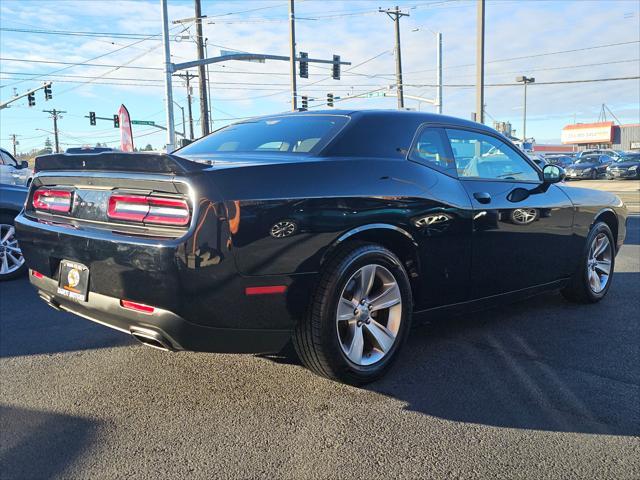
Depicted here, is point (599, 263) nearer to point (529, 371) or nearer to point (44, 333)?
point (529, 371)

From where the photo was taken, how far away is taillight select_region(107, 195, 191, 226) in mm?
2643

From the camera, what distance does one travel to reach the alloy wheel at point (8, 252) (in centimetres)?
622

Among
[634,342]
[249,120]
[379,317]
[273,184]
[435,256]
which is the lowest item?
[634,342]

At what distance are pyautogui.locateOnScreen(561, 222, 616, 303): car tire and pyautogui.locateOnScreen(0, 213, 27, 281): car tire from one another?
5763 mm

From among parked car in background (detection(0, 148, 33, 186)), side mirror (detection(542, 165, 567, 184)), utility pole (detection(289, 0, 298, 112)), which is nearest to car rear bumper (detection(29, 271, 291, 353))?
side mirror (detection(542, 165, 567, 184))

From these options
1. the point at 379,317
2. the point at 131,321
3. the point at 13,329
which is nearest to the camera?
the point at 131,321

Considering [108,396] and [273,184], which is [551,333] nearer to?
[273,184]

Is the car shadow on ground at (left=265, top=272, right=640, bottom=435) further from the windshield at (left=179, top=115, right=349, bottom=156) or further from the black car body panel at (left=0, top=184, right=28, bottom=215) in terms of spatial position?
the black car body panel at (left=0, top=184, right=28, bottom=215)

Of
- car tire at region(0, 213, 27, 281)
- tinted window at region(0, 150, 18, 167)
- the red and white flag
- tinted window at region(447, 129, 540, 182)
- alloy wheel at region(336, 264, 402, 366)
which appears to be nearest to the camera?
alloy wheel at region(336, 264, 402, 366)

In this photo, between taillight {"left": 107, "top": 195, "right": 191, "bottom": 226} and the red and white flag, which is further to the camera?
the red and white flag

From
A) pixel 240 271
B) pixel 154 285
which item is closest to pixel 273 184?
pixel 240 271

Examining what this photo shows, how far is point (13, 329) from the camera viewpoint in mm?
4406

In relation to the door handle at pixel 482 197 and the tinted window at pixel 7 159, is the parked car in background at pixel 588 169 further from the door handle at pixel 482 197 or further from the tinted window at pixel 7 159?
the door handle at pixel 482 197

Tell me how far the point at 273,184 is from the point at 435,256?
4.26 ft
